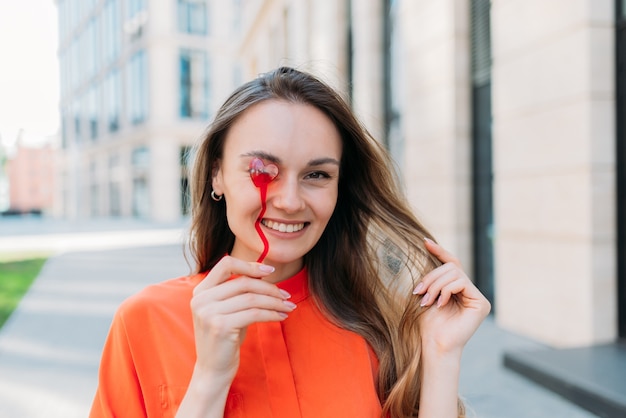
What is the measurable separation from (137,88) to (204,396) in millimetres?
39787

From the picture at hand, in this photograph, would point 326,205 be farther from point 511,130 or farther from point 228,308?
point 511,130

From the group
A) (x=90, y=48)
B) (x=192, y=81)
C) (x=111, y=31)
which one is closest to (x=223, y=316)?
(x=192, y=81)

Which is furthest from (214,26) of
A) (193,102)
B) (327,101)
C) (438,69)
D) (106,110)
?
(327,101)

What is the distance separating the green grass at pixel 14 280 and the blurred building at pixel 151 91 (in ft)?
70.3

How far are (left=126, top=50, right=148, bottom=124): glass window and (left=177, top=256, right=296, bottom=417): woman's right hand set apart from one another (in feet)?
123

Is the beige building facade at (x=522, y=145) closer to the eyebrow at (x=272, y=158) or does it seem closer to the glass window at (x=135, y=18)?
Result: the eyebrow at (x=272, y=158)

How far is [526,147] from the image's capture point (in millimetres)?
5855

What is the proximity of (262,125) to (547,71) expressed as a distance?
5003 mm

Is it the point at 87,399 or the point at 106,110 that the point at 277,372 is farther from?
the point at 106,110

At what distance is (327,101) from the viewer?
150 centimetres

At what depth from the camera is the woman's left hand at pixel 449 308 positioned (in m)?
1.49

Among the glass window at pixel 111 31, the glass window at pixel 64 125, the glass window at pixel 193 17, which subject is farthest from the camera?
the glass window at pixel 64 125

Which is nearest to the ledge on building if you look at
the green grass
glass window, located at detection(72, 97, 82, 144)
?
the green grass

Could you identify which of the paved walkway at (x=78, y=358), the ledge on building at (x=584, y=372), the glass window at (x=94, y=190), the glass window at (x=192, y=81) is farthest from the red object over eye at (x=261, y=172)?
the glass window at (x=94, y=190)
